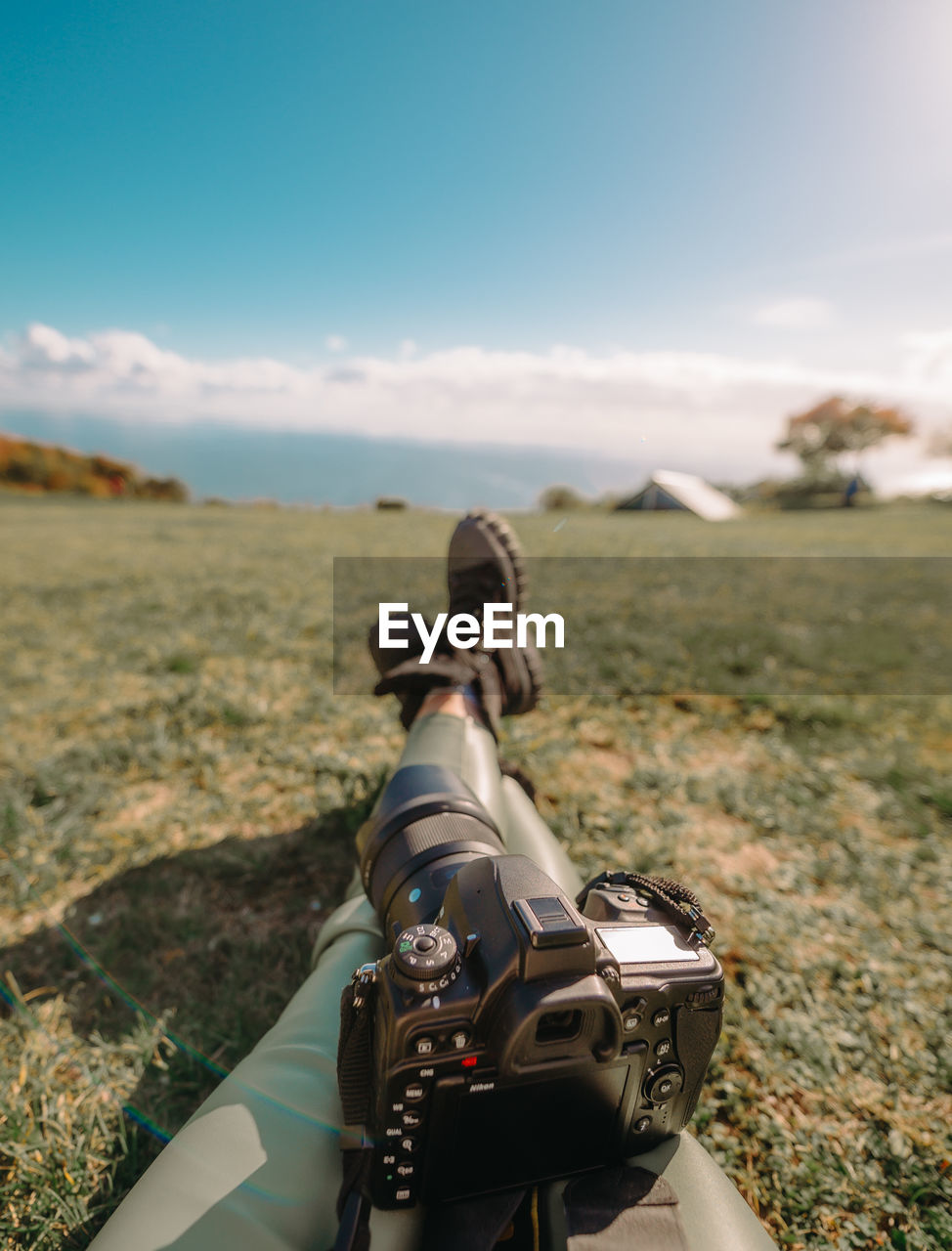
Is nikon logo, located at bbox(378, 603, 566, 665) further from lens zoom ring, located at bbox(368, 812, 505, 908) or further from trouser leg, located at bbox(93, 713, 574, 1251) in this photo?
trouser leg, located at bbox(93, 713, 574, 1251)

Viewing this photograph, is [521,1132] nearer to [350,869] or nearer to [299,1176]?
[299,1176]

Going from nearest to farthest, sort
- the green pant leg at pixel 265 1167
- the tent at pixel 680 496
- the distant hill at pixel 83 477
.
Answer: the green pant leg at pixel 265 1167
the tent at pixel 680 496
the distant hill at pixel 83 477

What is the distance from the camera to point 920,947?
7.19 feet

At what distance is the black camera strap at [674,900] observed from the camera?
1111mm

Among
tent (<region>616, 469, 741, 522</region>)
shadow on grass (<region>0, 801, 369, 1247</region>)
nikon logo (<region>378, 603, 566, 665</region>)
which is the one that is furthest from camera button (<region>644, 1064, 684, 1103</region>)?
tent (<region>616, 469, 741, 522</region>)

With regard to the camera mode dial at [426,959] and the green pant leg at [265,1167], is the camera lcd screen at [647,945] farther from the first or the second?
the green pant leg at [265,1167]

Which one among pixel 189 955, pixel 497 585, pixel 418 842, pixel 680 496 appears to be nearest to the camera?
pixel 418 842

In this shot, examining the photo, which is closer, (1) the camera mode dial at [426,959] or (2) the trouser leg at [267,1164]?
(1) the camera mode dial at [426,959]

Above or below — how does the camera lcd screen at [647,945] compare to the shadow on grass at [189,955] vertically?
above

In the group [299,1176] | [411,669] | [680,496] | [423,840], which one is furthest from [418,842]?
[680,496]

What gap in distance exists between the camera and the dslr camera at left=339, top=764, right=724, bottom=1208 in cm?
90

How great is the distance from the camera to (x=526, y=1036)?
0.89 metres

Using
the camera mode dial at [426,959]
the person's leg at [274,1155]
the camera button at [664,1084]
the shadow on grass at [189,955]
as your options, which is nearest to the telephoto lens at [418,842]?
the person's leg at [274,1155]

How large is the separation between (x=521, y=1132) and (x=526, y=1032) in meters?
0.31
